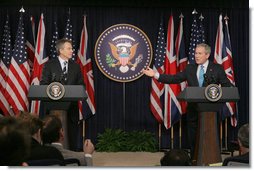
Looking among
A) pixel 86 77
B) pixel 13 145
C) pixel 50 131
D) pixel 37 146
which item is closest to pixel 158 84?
pixel 86 77

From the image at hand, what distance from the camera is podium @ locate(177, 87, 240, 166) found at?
511 centimetres

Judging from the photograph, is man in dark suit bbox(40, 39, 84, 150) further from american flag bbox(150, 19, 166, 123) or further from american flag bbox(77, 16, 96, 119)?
american flag bbox(150, 19, 166, 123)

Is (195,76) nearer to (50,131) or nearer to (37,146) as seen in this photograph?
(50,131)

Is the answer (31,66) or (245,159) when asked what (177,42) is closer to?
(31,66)

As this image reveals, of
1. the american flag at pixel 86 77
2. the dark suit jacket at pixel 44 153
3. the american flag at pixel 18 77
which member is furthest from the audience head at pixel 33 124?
the american flag at pixel 86 77

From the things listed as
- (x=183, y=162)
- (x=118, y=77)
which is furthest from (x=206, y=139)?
(x=118, y=77)

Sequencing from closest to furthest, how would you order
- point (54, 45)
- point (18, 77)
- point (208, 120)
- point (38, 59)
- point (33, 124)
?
point (33, 124), point (208, 120), point (18, 77), point (38, 59), point (54, 45)

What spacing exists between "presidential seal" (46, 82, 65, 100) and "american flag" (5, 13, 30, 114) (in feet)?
7.24

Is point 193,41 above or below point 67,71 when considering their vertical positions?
above

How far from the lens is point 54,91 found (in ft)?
16.9

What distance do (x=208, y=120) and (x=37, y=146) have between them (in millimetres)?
2890

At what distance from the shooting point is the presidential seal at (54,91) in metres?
5.12

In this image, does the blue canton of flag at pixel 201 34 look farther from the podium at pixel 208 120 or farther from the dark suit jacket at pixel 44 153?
the dark suit jacket at pixel 44 153

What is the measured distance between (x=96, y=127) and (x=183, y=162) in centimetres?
515
